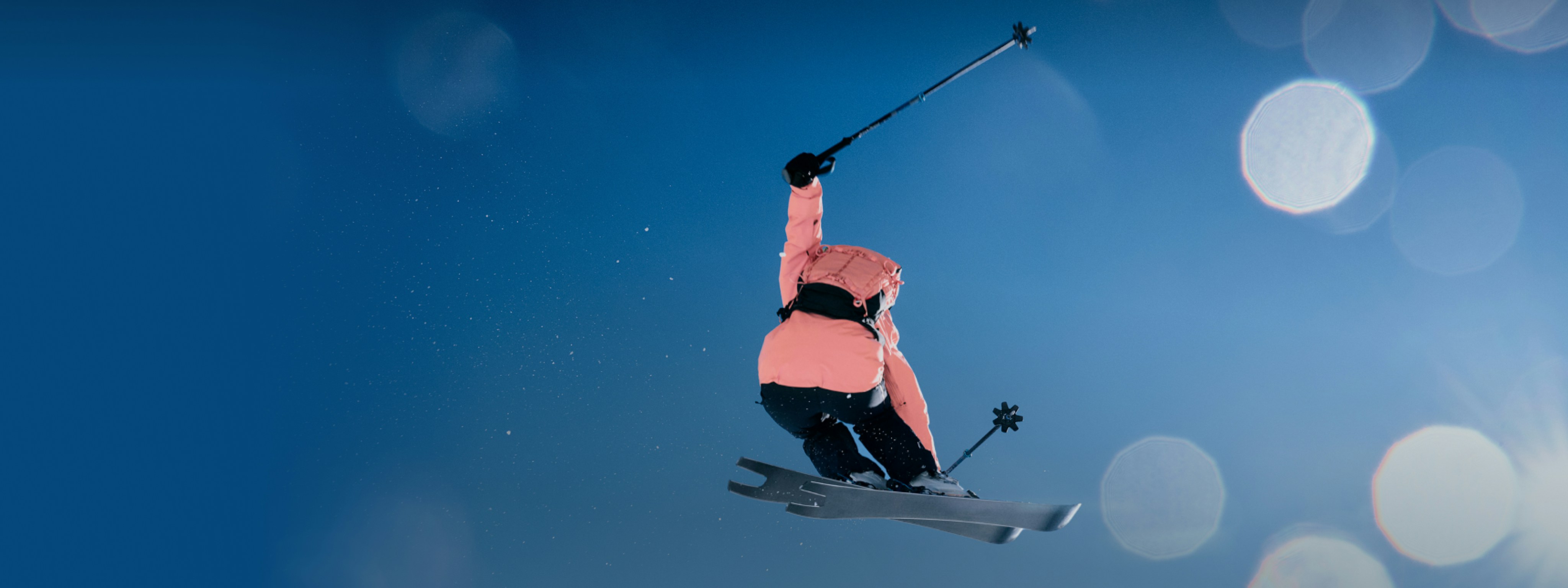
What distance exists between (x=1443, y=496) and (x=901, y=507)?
4.93 meters

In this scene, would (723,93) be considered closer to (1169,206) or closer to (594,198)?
(594,198)

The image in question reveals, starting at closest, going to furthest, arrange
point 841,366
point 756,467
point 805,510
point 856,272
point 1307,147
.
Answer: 1. point 805,510
2. point 841,366
3. point 856,272
4. point 756,467
5. point 1307,147

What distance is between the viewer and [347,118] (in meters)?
3.67

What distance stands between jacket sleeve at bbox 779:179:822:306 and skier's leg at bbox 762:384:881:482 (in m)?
0.28

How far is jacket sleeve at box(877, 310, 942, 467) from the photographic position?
2.42 m

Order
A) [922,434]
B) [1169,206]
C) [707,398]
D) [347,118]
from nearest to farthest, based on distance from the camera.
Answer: [922,434] < [347,118] < [707,398] < [1169,206]

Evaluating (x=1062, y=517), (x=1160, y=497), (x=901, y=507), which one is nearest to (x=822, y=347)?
(x=901, y=507)

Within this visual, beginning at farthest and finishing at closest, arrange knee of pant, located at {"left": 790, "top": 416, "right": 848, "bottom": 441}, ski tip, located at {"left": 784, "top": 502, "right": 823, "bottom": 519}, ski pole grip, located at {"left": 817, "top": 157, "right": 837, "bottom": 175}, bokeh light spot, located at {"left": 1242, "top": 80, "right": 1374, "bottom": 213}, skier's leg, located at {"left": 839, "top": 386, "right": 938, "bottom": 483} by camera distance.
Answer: bokeh light spot, located at {"left": 1242, "top": 80, "right": 1374, "bottom": 213} → knee of pant, located at {"left": 790, "top": 416, "right": 848, "bottom": 441} → skier's leg, located at {"left": 839, "top": 386, "right": 938, "bottom": 483} → ski pole grip, located at {"left": 817, "top": 157, "right": 837, "bottom": 175} → ski tip, located at {"left": 784, "top": 502, "right": 823, "bottom": 519}

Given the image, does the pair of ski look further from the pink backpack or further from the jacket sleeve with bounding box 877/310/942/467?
the pink backpack

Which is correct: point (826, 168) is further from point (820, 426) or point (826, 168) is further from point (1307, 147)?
point (1307, 147)

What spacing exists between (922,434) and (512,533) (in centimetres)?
257

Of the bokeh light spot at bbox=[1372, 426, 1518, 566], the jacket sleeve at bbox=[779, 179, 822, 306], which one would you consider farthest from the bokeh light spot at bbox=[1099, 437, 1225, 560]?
the jacket sleeve at bbox=[779, 179, 822, 306]

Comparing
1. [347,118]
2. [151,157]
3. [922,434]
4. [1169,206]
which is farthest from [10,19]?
[1169,206]

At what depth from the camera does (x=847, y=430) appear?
250cm
